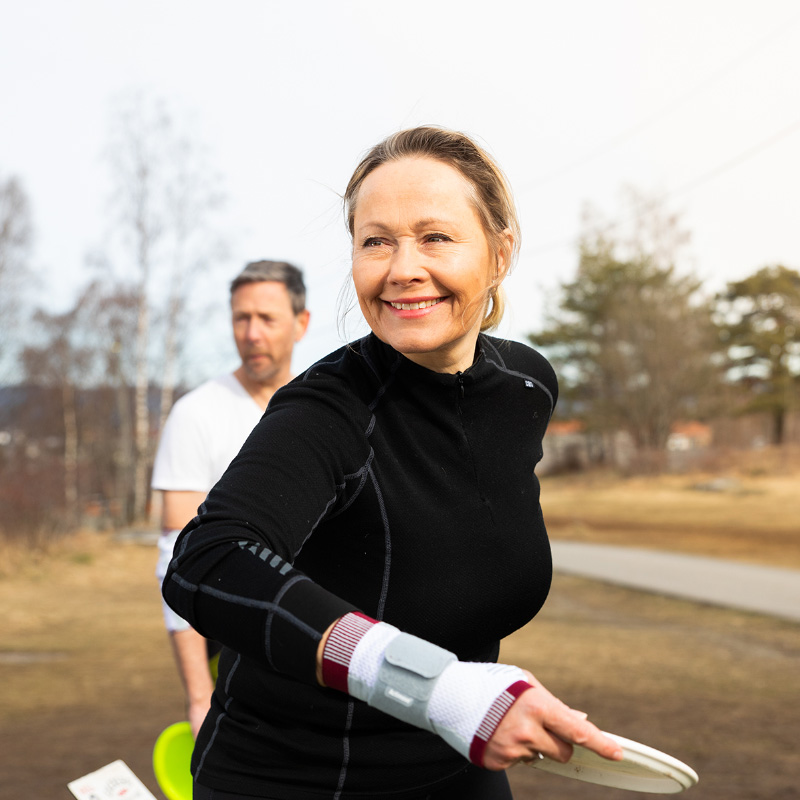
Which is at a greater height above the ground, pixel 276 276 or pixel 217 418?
pixel 276 276

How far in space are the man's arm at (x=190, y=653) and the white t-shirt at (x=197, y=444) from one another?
0.03 m

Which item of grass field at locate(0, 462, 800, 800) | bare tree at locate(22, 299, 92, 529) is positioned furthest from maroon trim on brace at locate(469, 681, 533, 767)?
bare tree at locate(22, 299, 92, 529)

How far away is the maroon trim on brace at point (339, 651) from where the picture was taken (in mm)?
1133

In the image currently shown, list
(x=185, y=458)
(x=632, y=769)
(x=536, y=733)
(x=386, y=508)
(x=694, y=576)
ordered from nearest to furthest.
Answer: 1. (x=536, y=733)
2. (x=632, y=769)
3. (x=386, y=508)
4. (x=185, y=458)
5. (x=694, y=576)

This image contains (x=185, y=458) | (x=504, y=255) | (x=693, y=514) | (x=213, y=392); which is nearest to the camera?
(x=504, y=255)

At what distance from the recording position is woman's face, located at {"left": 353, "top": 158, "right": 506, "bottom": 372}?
4.94 ft

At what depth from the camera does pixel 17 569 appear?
13.1 meters

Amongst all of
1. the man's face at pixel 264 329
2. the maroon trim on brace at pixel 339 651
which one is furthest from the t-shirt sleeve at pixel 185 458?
the maroon trim on brace at pixel 339 651

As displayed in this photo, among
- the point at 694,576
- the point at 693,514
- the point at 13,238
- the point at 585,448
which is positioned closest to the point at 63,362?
the point at 13,238

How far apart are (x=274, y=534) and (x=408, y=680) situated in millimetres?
288

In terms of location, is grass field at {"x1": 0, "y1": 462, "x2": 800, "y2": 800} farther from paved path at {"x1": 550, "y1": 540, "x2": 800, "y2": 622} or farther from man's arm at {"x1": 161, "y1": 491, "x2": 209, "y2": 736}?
man's arm at {"x1": 161, "y1": 491, "x2": 209, "y2": 736}

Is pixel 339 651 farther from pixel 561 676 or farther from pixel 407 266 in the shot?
pixel 561 676

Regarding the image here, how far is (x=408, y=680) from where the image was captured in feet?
3.65

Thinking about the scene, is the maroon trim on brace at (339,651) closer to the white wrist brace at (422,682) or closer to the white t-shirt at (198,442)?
the white wrist brace at (422,682)
